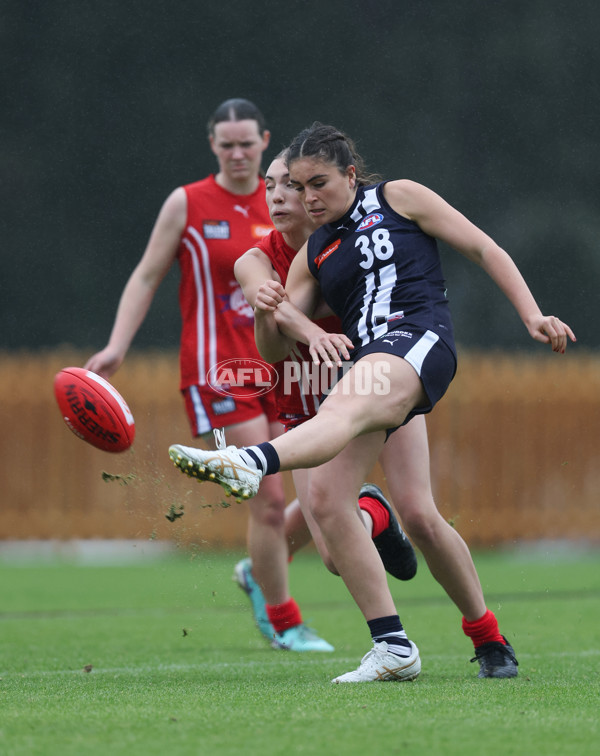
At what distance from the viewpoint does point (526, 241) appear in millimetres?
19328

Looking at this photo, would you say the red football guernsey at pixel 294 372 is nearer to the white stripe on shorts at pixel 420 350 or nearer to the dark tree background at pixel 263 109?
the white stripe on shorts at pixel 420 350

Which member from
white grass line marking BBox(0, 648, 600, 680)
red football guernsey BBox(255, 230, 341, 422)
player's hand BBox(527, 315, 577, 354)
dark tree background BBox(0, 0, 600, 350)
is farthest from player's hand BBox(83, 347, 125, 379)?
dark tree background BBox(0, 0, 600, 350)

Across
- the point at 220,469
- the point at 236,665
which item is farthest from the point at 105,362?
the point at 220,469

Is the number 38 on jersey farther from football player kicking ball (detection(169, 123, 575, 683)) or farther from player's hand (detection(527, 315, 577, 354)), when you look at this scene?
player's hand (detection(527, 315, 577, 354))

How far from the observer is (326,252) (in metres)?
4.13

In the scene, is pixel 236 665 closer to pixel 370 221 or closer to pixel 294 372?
pixel 294 372

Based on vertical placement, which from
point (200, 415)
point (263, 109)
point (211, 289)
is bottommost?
point (200, 415)

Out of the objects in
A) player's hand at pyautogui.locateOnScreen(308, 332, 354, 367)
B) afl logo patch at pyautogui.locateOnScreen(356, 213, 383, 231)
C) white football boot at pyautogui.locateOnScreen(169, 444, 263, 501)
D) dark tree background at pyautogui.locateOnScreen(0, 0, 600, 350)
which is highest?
dark tree background at pyautogui.locateOnScreen(0, 0, 600, 350)

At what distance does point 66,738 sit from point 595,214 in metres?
18.0

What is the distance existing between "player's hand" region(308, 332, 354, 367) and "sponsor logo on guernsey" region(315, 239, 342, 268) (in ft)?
1.03

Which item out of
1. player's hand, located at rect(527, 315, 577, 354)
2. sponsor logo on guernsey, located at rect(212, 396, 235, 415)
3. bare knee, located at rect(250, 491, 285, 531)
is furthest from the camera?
sponsor logo on guernsey, located at rect(212, 396, 235, 415)

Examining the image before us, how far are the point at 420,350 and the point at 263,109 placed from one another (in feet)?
51.2

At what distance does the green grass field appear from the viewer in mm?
2918

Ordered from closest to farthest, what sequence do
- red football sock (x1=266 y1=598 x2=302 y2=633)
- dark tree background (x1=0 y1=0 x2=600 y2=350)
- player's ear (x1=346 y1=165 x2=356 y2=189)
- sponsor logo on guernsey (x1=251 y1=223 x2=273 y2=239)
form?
player's ear (x1=346 y1=165 x2=356 y2=189), red football sock (x1=266 y1=598 x2=302 y2=633), sponsor logo on guernsey (x1=251 y1=223 x2=273 y2=239), dark tree background (x1=0 y1=0 x2=600 y2=350)
